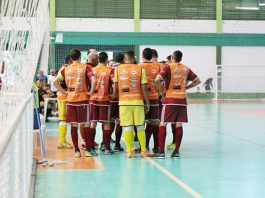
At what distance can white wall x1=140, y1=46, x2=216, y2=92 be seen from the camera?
25.0 m

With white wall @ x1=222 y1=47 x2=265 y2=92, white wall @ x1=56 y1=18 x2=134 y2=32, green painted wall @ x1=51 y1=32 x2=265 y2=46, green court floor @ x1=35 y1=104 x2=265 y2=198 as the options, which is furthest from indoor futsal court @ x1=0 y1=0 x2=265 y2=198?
white wall @ x1=222 y1=47 x2=265 y2=92

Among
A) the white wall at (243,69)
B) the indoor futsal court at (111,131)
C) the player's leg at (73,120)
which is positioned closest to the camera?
the indoor futsal court at (111,131)

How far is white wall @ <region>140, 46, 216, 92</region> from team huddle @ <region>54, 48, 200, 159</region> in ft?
55.1

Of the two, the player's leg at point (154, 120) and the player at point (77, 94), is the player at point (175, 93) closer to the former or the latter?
the player's leg at point (154, 120)

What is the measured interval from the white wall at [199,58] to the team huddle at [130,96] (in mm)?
16785

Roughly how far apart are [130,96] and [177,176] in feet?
5.85

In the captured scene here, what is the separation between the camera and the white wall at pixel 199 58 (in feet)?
81.9

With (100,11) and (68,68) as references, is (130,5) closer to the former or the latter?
(100,11)

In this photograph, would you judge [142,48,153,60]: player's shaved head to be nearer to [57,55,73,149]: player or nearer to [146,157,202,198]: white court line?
[57,55,73,149]: player

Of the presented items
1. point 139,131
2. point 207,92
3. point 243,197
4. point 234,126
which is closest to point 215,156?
point 139,131

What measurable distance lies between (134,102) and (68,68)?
3.95ft

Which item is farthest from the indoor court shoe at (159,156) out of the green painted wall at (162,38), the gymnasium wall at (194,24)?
the gymnasium wall at (194,24)

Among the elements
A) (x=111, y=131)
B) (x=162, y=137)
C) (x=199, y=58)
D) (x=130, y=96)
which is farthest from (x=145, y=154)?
(x=199, y=58)

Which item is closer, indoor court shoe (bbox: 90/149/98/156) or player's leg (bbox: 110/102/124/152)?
indoor court shoe (bbox: 90/149/98/156)
